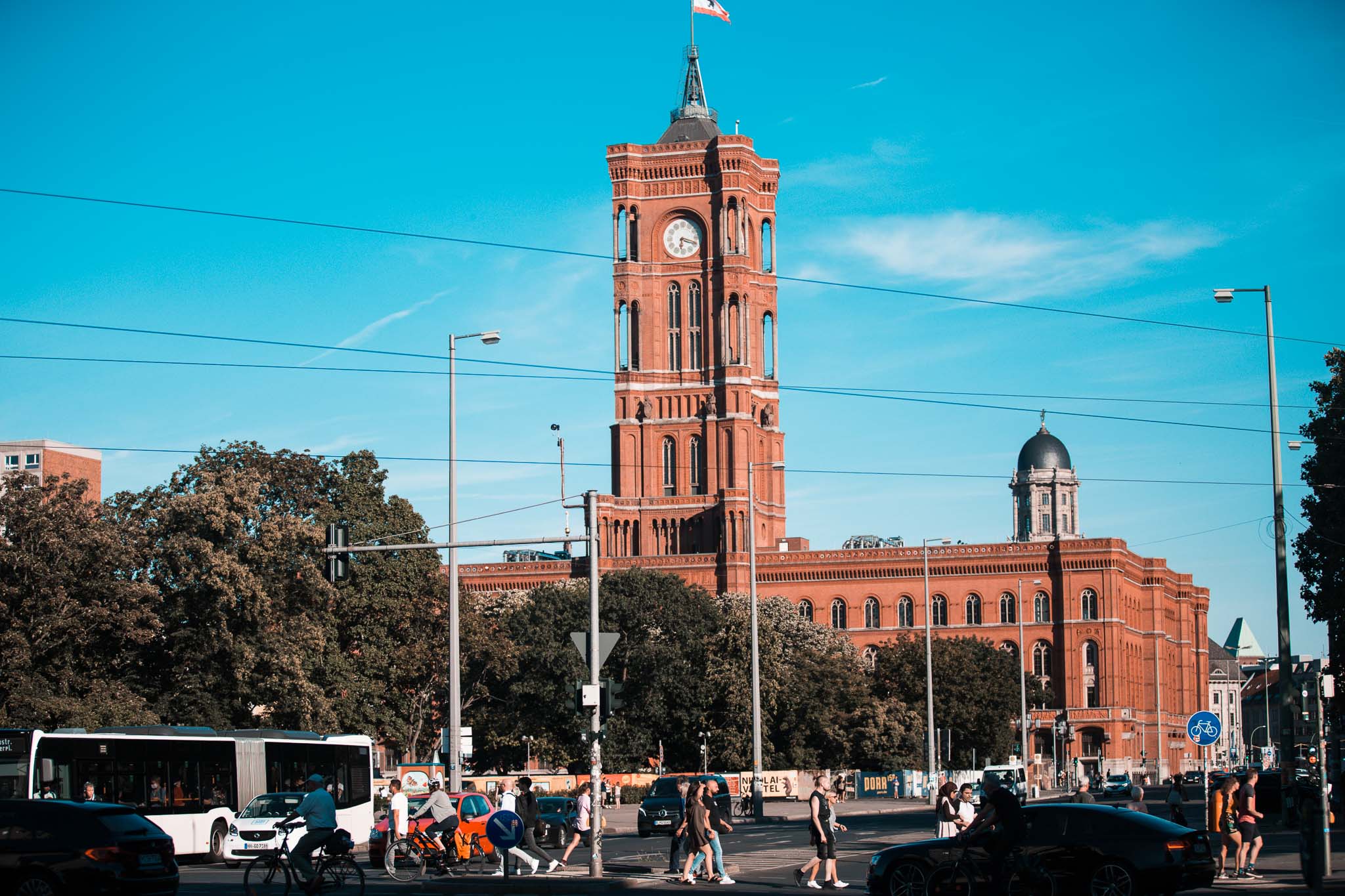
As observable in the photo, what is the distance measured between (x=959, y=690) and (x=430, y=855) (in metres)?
70.9

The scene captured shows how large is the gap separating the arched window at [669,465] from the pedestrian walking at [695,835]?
94.6 m

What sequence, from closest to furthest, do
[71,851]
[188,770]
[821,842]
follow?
1. [71,851]
2. [821,842]
3. [188,770]

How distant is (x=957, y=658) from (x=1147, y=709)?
108 ft

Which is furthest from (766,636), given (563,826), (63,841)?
(63,841)

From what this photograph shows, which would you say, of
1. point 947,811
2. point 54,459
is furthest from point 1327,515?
point 54,459

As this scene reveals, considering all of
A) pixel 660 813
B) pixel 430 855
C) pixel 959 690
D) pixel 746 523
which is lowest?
pixel 660 813

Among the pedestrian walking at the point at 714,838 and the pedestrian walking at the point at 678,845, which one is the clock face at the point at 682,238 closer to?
the pedestrian walking at the point at 678,845

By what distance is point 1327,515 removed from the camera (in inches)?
1994

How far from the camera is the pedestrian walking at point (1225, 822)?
84.4 feet

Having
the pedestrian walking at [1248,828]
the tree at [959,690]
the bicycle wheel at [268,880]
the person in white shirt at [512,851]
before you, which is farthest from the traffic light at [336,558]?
the tree at [959,690]

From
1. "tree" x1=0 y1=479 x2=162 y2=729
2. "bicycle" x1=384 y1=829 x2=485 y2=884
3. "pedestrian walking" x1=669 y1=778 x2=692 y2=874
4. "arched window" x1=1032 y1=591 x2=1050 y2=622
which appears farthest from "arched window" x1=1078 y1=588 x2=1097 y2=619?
"pedestrian walking" x1=669 y1=778 x2=692 y2=874

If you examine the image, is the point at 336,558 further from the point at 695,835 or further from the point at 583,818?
the point at 695,835

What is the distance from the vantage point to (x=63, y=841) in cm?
1975

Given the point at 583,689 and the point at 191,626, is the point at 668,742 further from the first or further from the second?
the point at 583,689
